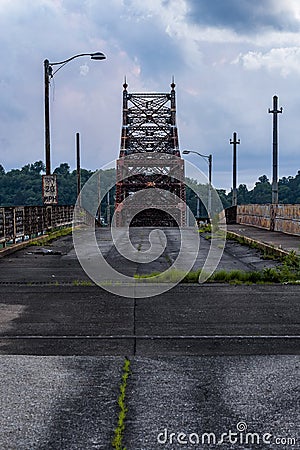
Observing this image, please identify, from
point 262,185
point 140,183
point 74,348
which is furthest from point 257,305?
Answer: point 262,185

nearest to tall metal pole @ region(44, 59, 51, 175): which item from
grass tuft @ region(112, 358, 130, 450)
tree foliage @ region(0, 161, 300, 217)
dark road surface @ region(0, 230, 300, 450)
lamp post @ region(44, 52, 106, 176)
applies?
lamp post @ region(44, 52, 106, 176)

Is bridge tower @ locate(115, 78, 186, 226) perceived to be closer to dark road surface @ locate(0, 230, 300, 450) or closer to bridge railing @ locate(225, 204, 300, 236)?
bridge railing @ locate(225, 204, 300, 236)

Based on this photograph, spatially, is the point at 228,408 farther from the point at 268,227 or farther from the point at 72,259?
the point at 268,227

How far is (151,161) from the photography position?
73000 mm

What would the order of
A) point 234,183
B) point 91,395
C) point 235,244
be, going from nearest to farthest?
point 91,395 < point 235,244 < point 234,183

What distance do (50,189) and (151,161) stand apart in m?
45.5

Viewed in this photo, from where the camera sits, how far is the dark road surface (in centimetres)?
466

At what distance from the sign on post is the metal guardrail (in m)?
0.39

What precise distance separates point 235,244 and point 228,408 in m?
17.8

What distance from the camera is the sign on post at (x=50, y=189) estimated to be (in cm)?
2766

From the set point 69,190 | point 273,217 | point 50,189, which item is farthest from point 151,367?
point 69,190

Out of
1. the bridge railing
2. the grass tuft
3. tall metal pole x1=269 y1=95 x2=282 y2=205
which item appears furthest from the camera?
tall metal pole x1=269 y1=95 x2=282 y2=205

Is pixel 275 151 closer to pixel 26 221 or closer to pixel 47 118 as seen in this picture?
pixel 47 118

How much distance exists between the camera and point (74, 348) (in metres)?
7.01
